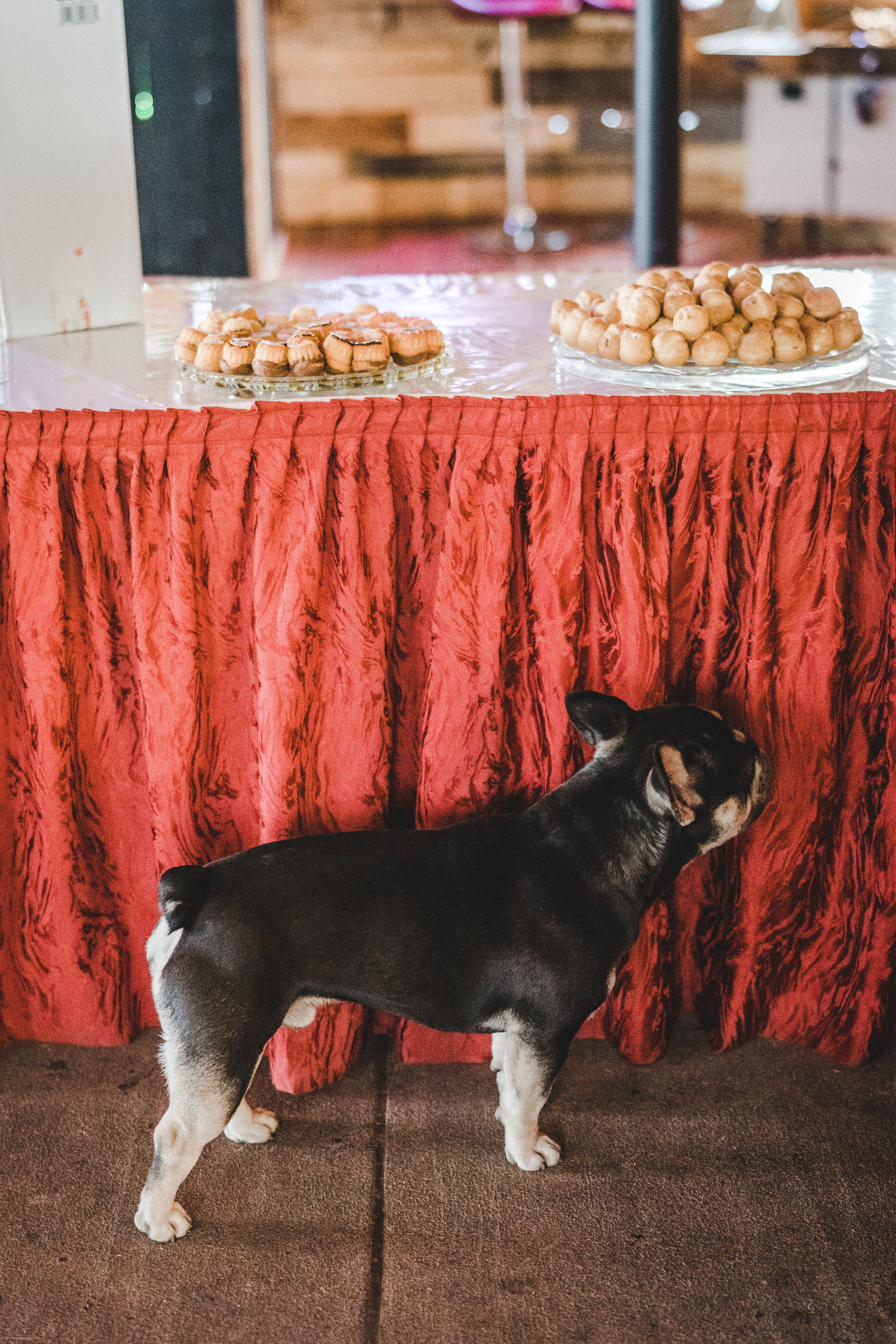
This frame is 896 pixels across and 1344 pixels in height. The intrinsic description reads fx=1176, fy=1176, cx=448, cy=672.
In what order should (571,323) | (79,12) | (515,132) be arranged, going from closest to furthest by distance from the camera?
(571,323) < (79,12) < (515,132)

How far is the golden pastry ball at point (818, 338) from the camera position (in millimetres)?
1525

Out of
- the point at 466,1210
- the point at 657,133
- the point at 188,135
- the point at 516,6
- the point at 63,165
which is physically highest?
the point at 516,6

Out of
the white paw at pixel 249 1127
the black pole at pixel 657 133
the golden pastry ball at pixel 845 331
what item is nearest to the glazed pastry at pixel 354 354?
the golden pastry ball at pixel 845 331

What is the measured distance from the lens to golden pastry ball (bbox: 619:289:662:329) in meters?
1.57

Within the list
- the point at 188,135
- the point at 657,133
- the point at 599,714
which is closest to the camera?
the point at 599,714

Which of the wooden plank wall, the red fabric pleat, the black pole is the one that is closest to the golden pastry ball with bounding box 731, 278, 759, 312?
the red fabric pleat

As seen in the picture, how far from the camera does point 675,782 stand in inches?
48.6

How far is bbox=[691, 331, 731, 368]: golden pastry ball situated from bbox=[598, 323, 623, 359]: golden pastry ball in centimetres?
10

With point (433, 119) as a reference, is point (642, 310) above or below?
below

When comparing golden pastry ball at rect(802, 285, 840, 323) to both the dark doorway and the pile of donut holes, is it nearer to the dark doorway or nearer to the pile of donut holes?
the pile of donut holes

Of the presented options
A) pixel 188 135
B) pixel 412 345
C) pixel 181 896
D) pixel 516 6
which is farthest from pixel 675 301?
pixel 516 6

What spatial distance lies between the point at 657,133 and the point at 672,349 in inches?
71.1

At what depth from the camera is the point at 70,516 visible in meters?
1.41

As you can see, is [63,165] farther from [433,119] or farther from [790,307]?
[433,119]
